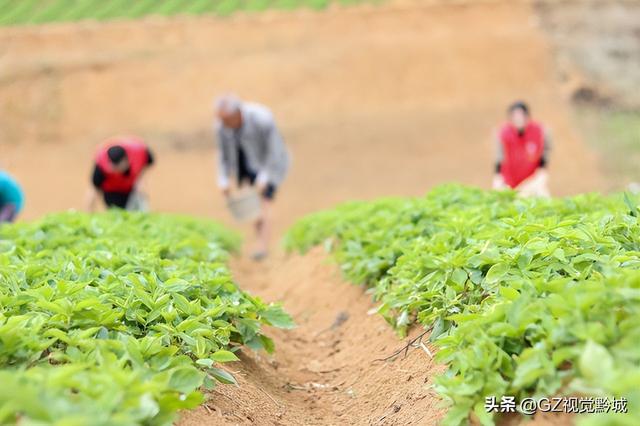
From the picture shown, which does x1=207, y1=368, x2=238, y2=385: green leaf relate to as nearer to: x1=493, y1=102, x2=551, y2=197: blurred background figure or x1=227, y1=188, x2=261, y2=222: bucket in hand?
x1=493, y1=102, x2=551, y2=197: blurred background figure

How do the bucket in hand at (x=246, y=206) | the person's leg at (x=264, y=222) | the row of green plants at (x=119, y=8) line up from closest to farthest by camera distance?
the bucket in hand at (x=246, y=206) → the person's leg at (x=264, y=222) → the row of green plants at (x=119, y=8)

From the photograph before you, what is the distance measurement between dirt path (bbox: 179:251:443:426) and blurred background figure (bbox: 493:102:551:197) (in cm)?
272

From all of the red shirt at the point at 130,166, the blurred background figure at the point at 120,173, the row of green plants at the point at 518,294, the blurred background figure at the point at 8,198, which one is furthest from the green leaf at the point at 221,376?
the red shirt at the point at 130,166

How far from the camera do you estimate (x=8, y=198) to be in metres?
6.79

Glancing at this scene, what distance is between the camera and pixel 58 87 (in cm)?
1858

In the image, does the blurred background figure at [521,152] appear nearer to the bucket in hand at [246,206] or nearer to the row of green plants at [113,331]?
the bucket in hand at [246,206]

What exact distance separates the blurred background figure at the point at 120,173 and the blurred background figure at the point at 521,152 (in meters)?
3.86

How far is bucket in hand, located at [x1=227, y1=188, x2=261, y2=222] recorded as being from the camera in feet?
26.5

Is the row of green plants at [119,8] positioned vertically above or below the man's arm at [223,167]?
above

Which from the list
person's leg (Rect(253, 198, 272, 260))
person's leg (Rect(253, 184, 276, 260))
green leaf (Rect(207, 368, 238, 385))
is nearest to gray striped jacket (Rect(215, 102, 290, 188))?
person's leg (Rect(253, 184, 276, 260))

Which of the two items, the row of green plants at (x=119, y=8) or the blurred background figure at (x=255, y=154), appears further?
the row of green plants at (x=119, y=8)

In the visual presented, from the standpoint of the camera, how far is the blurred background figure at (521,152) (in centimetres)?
678

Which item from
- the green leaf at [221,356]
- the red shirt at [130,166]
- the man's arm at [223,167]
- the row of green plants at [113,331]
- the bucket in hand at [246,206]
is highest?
the row of green plants at [113,331]

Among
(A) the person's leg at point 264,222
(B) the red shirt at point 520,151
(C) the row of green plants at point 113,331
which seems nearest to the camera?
(C) the row of green plants at point 113,331
